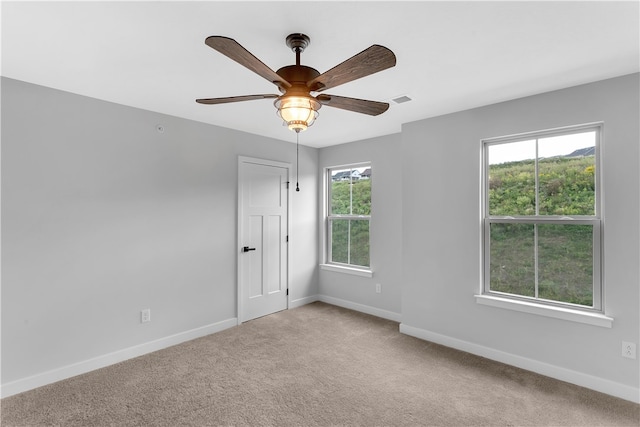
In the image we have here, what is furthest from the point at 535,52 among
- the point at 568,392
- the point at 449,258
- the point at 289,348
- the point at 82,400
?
the point at 82,400

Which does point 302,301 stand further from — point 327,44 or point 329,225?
point 327,44

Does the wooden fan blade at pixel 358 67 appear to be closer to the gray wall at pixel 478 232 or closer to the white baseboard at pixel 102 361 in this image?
the gray wall at pixel 478 232

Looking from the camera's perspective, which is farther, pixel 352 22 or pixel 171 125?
pixel 171 125

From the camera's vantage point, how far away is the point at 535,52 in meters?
2.02

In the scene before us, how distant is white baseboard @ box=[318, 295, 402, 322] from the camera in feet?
13.3

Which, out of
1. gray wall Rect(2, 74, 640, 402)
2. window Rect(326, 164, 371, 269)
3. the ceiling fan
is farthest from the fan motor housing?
window Rect(326, 164, 371, 269)

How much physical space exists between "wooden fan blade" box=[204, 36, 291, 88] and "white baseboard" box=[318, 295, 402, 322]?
11.1ft

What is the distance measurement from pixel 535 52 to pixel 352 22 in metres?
1.27

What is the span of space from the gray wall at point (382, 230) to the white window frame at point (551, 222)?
1.11m

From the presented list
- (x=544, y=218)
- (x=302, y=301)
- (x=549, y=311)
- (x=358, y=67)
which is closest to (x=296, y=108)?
(x=358, y=67)

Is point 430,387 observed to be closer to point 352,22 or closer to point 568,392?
point 568,392

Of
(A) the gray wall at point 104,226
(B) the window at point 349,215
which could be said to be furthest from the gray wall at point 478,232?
(A) the gray wall at point 104,226

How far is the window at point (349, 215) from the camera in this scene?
14.7 feet

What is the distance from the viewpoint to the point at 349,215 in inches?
182
